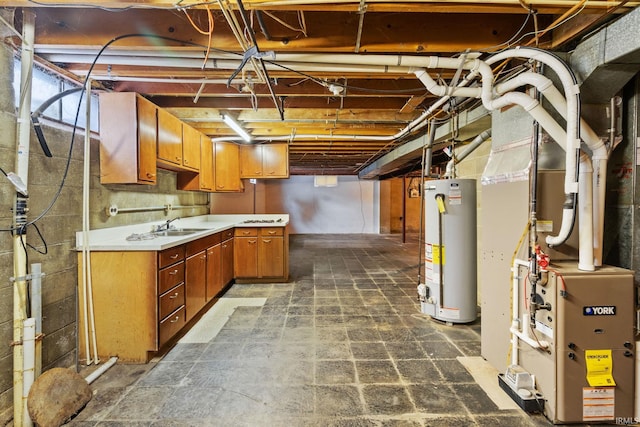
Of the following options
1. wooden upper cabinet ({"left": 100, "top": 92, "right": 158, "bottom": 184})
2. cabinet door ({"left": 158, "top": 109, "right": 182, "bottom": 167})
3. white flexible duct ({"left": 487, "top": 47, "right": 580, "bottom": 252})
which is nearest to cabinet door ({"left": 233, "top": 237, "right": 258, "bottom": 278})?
cabinet door ({"left": 158, "top": 109, "right": 182, "bottom": 167})

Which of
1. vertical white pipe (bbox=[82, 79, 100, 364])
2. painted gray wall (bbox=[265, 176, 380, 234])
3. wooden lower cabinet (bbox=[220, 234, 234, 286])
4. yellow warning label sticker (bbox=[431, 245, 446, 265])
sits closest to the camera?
vertical white pipe (bbox=[82, 79, 100, 364])

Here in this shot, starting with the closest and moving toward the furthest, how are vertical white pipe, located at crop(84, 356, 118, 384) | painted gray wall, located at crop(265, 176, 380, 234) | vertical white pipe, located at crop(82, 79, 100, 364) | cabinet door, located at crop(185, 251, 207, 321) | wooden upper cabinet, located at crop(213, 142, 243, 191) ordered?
vertical white pipe, located at crop(84, 356, 118, 384)
vertical white pipe, located at crop(82, 79, 100, 364)
cabinet door, located at crop(185, 251, 207, 321)
wooden upper cabinet, located at crop(213, 142, 243, 191)
painted gray wall, located at crop(265, 176, 380, 234)

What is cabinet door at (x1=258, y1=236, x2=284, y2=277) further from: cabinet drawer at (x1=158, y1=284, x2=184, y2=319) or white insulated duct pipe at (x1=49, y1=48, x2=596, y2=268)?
white insulated duct pipe at (x1=49, y1=48, x2=596, y2=268)

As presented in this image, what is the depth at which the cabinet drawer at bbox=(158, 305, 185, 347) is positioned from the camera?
229 cm

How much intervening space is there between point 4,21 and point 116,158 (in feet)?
3.43

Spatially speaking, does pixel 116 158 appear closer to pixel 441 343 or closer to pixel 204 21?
pixel 204 21

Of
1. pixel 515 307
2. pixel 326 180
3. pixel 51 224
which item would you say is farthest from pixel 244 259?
pixel 326 180

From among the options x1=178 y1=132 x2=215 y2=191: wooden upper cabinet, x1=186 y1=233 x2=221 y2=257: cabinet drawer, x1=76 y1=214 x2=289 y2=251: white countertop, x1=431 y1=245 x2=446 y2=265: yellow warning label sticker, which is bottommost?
x1=431 y1=245 x2=446 y2=265: yellow warning label sticker

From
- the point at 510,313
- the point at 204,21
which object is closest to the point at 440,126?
the point at 510,313

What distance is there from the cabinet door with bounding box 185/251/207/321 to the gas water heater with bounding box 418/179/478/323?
2.40 m

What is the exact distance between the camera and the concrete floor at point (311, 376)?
1.66 metres

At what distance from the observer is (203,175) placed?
13.3 ft

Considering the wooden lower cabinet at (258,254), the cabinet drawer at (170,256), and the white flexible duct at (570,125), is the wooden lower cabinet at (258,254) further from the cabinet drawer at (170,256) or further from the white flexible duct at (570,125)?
the white flexible duct at (570,125)

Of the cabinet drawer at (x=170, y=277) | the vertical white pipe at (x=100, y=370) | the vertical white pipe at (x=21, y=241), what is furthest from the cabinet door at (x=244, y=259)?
the vertical white pipe at (x=21, y=241)
